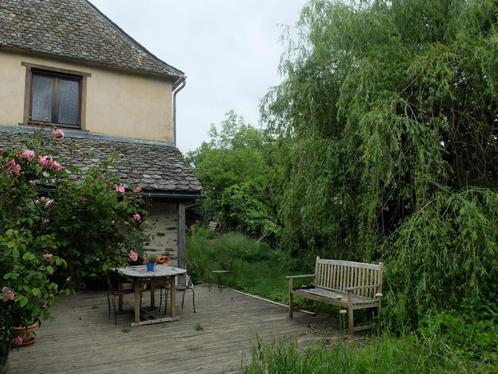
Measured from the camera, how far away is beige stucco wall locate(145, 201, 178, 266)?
28.5 ft

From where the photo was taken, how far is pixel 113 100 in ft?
31.2

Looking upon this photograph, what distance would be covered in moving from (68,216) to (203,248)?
31.7 feet

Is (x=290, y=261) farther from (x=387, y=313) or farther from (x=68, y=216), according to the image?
(x=68, y=216)

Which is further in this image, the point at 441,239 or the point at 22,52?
the point at 22,52

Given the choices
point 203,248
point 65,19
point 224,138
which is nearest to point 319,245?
point 203,248

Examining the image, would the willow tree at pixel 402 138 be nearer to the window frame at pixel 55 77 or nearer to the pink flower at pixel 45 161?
the pink flower at pixel 45 161

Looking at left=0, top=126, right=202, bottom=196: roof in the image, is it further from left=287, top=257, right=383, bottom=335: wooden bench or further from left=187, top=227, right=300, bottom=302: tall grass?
left=287, top=257, right=383, bottom=335: wooden bench

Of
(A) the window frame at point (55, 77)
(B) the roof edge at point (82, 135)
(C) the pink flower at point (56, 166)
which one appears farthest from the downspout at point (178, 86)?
(C) the pink flower at point (56, 166)

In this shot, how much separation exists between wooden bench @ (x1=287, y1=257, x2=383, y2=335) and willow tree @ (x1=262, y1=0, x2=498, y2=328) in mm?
264

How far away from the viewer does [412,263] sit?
4844mm

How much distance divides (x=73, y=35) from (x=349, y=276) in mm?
8427

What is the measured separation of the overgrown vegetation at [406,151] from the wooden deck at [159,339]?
5.06 feet

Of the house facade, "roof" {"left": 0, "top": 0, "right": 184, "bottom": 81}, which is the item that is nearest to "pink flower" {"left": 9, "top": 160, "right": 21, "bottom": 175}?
the house facade

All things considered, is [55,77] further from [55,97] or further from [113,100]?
[113,100]
